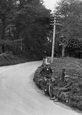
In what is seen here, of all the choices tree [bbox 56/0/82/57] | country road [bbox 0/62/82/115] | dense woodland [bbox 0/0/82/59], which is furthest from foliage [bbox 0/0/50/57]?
country road [bbox 0/62/82/115]

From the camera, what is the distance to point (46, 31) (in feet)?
106

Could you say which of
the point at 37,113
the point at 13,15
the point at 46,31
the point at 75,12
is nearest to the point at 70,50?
the point at 46,31

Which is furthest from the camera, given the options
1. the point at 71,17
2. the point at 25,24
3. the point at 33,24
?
the point at 33,24

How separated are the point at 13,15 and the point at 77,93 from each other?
2099 centimetres

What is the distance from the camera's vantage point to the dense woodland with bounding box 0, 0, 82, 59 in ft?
69.1

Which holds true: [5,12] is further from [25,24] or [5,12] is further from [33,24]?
[33,24]

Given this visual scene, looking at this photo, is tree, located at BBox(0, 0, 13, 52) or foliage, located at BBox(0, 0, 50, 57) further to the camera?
foliage, located at BBox(0, 0, 50, 57)

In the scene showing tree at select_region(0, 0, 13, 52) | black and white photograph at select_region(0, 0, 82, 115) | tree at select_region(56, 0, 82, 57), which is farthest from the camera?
tree at select_region(0, 0, 13, 52)

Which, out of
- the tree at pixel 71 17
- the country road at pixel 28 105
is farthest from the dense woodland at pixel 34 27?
the country road at pixel 28 105

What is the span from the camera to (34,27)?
1192 inches

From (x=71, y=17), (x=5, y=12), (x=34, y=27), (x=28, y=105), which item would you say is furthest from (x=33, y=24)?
(x=28, y=105)

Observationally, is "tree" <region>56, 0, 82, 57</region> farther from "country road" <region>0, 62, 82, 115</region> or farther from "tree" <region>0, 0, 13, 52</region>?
"country road" <region>0, 62, 82, 115</region>

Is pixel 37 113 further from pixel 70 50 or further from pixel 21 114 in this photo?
pixel 70 50

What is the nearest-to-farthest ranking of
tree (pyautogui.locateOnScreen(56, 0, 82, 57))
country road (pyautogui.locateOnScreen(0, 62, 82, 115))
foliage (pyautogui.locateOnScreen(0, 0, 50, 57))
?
1. country road (pyautogui.locateOnScreen(0, 62, 82, 115))
2. tree (pyautogui.locateOnScreen(56, 0, 82, 57))
3. foliage (pyautogui.locateOnScreen(0, 0, 50, 57))
